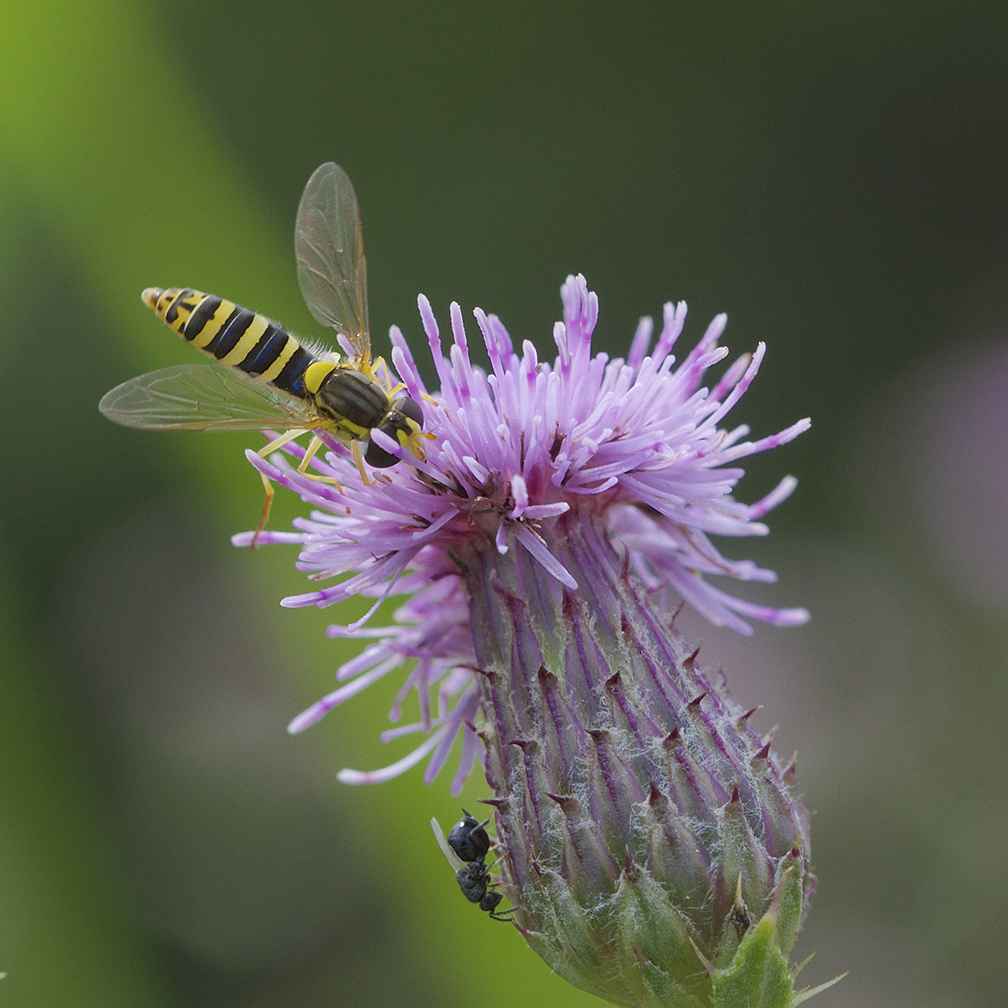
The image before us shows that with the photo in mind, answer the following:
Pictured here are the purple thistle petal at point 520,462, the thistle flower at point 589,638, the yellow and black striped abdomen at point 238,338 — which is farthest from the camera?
the yellow and black striped abdomen at point 238,338

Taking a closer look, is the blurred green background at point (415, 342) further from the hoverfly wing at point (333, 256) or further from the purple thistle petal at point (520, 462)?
the purple thistle petal at point (520, 462)

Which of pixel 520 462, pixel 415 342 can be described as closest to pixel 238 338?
pixel 520 462

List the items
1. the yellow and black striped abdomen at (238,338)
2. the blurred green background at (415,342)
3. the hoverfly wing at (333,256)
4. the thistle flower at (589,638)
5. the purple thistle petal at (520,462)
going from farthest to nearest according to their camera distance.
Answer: the blurred green background at (415,342)
the hoverfly wing at (333,256)
the yellow and black striped abdomen at (238,338)
the purple thistle petal at (520,462)
the thistle flower at (589,638)

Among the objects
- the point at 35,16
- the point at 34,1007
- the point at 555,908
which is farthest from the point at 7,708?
the point at 555,908

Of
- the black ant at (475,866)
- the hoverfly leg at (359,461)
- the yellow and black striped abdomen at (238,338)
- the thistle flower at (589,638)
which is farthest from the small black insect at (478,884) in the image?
the yellow and black striped abdomen at (238,338)

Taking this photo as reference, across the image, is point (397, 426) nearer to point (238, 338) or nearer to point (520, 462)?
point (520, 462)

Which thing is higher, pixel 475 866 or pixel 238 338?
pixel 238 338
